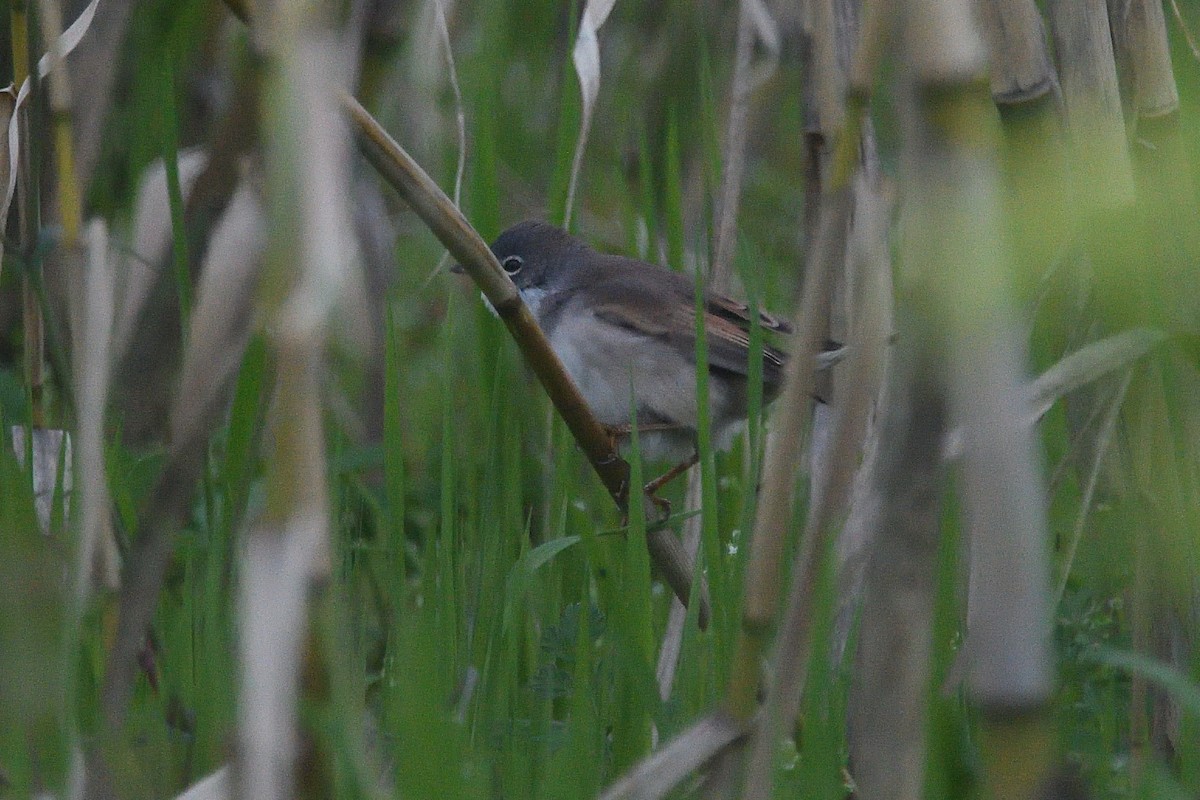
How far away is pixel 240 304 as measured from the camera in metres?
1.80

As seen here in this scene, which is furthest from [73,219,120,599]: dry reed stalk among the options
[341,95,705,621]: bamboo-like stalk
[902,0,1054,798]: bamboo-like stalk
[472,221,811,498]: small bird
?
[472,221,811,498]: small bird

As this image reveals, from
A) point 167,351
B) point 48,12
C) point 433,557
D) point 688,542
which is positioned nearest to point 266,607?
point 433,557

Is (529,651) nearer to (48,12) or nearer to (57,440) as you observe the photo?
(57,440)

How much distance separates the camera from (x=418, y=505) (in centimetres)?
396

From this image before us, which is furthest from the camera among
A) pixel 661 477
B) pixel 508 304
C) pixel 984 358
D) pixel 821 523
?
pixel 661 477

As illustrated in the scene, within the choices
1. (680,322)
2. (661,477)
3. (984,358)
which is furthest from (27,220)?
A: (984,358)

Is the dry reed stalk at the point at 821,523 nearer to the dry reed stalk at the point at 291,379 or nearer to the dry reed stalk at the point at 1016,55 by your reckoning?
the dry reed stalk at the point at 291,379

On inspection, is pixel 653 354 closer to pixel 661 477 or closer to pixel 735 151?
pixel 661 477

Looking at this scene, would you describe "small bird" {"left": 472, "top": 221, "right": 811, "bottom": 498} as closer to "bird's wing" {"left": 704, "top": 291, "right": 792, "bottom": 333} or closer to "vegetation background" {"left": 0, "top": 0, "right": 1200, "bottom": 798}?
"bird's wing" {"left": 704, "top": 291, "right": 792, "bottom": 333}

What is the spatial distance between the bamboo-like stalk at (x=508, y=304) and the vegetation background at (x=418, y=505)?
3.6 inches

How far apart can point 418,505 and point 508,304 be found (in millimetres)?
2052

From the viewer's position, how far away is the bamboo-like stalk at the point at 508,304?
173 centimetres

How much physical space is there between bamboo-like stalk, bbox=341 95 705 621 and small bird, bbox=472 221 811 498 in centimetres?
93

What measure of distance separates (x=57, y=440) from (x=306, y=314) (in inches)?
71.3
